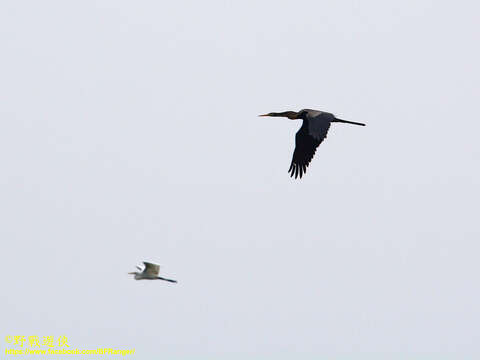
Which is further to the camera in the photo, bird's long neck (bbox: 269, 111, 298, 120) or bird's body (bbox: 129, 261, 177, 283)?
bird's long neck (bbox: 269, 111, 298, 120)

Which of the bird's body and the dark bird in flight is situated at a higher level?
the dark bird in flight

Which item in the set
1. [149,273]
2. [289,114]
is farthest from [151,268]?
[289,114]

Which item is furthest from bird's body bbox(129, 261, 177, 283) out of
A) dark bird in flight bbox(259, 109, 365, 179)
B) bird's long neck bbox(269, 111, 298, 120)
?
bird's long neck bbox(269, 111, 298, 120)

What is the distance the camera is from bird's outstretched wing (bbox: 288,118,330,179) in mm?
49625

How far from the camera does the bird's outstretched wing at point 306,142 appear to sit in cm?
4962

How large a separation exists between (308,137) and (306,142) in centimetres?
27

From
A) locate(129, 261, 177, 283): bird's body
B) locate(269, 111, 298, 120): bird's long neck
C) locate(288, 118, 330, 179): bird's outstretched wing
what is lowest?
locate(129, 261, 177, 283): bird's body

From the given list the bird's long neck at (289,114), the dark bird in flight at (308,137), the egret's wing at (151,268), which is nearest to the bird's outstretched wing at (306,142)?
the dark bird in flight at (308,137)

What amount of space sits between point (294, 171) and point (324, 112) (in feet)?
8.45

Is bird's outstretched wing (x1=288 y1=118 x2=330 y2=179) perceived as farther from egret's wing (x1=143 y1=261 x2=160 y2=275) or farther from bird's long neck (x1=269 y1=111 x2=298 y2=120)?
egret's wing (x1=143 y1=261 x2=160 y2=275)

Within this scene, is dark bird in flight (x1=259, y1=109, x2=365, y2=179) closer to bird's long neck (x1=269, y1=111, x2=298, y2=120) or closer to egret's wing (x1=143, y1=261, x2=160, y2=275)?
bird's long neck (x1=269, y1=111, x2=298, y2=120)

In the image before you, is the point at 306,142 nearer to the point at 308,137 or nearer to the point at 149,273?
the point at 308,137

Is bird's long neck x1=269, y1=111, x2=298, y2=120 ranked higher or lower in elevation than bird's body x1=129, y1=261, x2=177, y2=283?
higher

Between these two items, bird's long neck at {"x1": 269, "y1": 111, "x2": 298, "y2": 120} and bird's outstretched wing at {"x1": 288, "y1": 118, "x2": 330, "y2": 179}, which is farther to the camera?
bird's long neck at {"x1": 269, "y1": 111, "x2": 298, "y2": 120}
